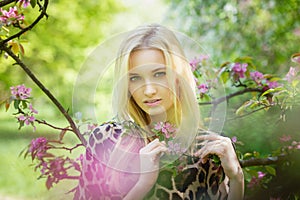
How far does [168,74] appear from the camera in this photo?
128 cm

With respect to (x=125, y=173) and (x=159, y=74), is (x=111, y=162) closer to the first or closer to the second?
(x=125, y=173)

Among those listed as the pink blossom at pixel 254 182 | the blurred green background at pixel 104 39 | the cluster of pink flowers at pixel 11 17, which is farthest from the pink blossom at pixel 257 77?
the blurred green background at pixel 104 39

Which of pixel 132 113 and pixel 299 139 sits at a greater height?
pixel 132 113

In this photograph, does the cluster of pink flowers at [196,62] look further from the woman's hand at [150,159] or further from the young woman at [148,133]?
the woman's hand at [150,159]

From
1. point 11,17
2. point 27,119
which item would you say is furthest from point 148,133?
point 11,17

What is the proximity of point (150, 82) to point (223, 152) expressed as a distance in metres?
0.25

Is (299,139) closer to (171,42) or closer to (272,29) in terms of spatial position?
(171,42)

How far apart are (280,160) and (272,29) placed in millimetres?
3174

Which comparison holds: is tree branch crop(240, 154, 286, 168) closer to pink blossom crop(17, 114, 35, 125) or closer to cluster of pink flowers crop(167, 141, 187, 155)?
cluster of pink flowers crop(167, 141, 187, 155)

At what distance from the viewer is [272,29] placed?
194 inches

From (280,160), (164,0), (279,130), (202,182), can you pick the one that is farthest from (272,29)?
(202,182)

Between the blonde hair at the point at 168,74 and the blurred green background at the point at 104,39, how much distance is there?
1.92m

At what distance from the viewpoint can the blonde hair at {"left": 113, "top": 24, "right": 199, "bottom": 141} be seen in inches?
50.4

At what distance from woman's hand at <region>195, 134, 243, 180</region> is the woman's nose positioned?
7.2 inches
